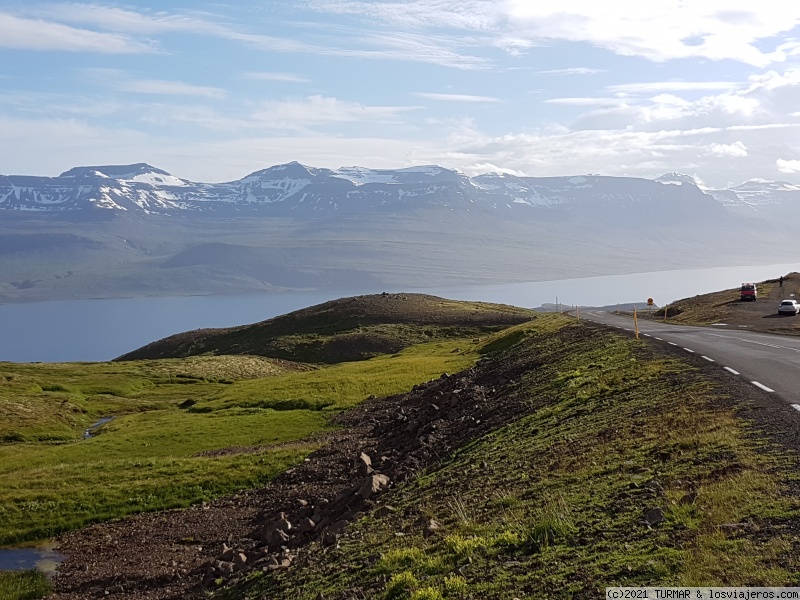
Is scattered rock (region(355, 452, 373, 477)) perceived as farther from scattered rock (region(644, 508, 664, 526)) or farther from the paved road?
scattered rock (region(644, 508, 664, 526))

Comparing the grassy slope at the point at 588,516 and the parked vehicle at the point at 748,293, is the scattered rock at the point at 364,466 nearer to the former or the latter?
the grassy slope at the point at 588,516

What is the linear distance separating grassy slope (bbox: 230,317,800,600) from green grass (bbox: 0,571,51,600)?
10.8m

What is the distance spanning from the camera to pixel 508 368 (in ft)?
162

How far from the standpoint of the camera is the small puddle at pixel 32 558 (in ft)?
98.3

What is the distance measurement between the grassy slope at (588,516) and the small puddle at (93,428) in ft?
143

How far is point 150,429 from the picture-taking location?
58281mm

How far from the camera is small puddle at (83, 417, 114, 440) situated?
60569 millimetres

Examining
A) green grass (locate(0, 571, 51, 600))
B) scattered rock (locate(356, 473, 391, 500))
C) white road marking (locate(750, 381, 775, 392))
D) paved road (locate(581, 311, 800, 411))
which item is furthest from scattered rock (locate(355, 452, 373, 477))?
white road marking (locate(750, 381, 775, 392))

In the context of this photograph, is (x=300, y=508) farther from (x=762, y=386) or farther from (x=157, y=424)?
(x=157, y=424)

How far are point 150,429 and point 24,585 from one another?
31.4 meters

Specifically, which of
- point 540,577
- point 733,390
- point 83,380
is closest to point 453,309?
point 83,380

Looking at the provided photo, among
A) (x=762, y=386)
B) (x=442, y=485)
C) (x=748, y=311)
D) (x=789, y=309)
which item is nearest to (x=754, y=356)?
(x=762, y=386)

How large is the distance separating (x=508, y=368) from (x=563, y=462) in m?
29.4

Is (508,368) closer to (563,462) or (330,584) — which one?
(563,462)
